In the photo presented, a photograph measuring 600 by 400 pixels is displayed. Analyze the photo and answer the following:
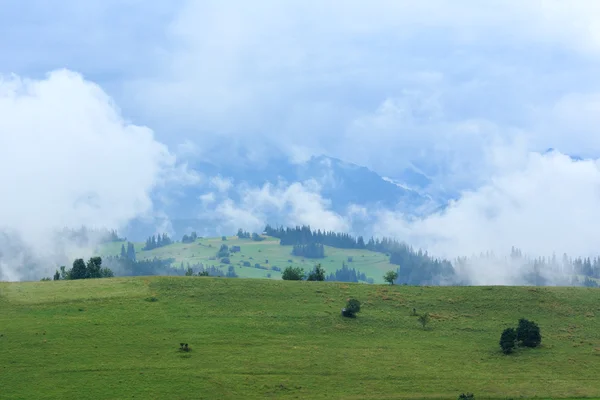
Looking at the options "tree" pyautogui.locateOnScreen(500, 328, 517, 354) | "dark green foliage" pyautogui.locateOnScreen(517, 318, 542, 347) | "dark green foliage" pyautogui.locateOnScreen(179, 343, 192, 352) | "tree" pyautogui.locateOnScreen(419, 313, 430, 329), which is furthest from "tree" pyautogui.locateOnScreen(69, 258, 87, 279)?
"dark green foliage" pyautogui.locateOnScreen(517, 318, 542, 347)

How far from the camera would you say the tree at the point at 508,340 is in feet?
381

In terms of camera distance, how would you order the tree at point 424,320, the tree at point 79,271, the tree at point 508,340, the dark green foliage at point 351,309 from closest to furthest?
the tree at point 508,340
the tree at point 424,320
the dark green foliage at point 351,309
the tree at point 79,271

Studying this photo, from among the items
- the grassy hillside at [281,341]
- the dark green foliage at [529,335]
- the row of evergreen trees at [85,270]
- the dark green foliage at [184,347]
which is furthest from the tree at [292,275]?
the dark green foliage at [529,335]

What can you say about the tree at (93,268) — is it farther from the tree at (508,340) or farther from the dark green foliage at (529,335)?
the dark green foliage at (529,335)

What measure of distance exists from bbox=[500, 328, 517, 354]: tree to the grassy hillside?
1.49 m

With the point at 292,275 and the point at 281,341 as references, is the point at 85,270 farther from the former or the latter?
the point at 281,341

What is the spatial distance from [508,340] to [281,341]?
3844 centimetres

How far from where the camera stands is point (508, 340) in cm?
11656

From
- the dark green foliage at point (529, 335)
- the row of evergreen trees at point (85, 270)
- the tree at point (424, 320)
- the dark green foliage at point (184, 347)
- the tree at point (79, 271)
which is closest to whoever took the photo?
the dark green foliage at point (184, 347)

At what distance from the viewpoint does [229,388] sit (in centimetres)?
9625

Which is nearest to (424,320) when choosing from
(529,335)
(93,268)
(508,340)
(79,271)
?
(508,340)

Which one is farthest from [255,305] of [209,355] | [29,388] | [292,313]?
[29,388]

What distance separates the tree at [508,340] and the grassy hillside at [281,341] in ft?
4.88

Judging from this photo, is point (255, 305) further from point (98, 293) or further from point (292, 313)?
point (98, 293)
